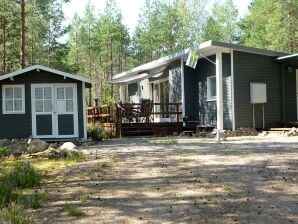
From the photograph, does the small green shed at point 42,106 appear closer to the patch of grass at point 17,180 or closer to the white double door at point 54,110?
the white double door at point 54,110

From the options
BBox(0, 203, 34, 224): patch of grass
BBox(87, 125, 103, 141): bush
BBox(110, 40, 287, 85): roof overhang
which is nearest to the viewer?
BBox(0, 203, 34, 224): patch of grass

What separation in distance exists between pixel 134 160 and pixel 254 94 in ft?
28.0

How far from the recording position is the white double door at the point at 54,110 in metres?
16.2

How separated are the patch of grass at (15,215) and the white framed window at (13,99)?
10.8 meters

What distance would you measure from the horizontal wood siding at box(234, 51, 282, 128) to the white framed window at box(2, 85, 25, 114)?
303 inches

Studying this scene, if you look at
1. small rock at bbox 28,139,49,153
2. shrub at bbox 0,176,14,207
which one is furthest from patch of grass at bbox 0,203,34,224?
small rock at bbox 28,139,49,153

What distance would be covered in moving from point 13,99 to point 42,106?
1044 mm

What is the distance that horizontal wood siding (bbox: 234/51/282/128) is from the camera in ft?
56.2

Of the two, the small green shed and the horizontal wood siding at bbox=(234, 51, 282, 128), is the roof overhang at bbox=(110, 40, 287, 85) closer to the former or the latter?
the horizontal wood siding at bbox=(234, 51, 282, 128)

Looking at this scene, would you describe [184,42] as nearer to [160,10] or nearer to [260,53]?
[160,10]

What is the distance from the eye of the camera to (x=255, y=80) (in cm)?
1747

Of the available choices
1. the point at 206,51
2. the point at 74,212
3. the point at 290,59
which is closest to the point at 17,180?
the point at 74,212

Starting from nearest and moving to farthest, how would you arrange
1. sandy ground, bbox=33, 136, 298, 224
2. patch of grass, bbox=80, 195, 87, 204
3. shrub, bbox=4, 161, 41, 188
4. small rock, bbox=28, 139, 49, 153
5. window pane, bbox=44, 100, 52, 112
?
1. sandy ground, bbox=33, 136, 298, 224
2. patch of grass, bbox=80, 195, 87, 204
3. shrub, bbox=4, 161, 41, 188
4. small rock, bbox=28, 139, 49, 153
5. window pane, bbox=44, 100, 52, 112

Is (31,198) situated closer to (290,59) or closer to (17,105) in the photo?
(17,105)
